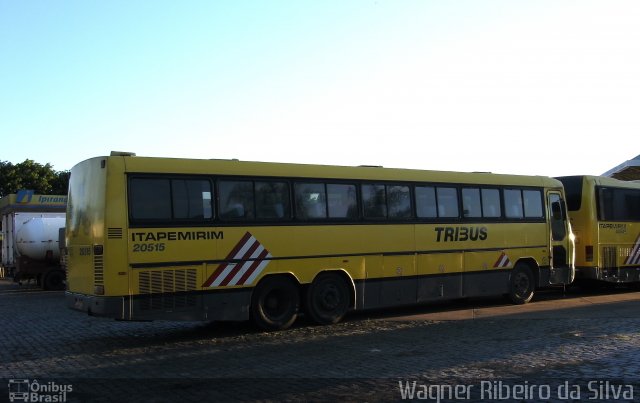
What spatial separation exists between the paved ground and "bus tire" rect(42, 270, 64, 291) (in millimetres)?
11095

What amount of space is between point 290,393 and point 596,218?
14.8m

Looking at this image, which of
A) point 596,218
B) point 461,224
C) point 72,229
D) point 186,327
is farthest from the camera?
point 596,218

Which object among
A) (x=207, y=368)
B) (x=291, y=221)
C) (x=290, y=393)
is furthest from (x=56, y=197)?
(x=290, y=393)

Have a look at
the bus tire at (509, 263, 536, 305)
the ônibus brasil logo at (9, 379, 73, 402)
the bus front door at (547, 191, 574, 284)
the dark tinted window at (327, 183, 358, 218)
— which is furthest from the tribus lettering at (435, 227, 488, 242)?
the ônibus brasil logo at (9, 379, 73, 402)

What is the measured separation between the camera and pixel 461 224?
47.3 feet

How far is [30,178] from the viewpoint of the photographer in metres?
54.4

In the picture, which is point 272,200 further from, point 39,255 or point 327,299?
point 39,255

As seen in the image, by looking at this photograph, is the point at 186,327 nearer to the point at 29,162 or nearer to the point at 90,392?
the point at 90,392

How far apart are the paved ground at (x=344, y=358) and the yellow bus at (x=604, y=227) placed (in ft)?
15.2

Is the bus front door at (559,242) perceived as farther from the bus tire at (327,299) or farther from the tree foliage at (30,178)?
the tree foliage at (30,178)

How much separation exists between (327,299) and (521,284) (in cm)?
636

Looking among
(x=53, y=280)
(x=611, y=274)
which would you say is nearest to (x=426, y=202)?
(x=611, y=274)

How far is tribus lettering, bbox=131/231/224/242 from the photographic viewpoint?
979cm

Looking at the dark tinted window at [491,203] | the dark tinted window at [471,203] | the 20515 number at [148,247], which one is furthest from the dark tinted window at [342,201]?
the dark tinted window at [491,203]
